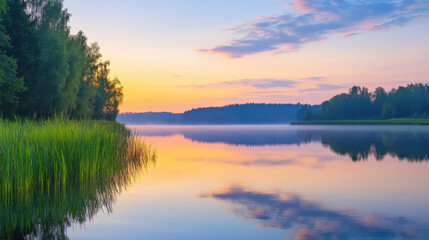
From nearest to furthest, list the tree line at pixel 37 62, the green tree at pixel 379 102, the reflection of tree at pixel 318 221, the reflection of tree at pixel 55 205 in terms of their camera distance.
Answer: the reflection of tree at pixel 55 205, the reflection of tree at pixel 318 221, the tree line at pixel 37 62, the green tree at pixel 379 102

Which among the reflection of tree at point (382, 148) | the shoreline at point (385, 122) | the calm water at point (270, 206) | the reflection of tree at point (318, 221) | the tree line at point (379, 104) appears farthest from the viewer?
the tree line at point (379, 104)

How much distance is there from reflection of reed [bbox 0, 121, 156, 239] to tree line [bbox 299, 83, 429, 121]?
16335cm

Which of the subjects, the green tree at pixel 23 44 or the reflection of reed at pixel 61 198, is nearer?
the reflection of reed at pixel 61 198

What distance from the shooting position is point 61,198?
10086mm

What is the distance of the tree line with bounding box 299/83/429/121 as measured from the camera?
16988 centimetres

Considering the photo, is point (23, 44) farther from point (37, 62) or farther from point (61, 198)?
point (61, 198)

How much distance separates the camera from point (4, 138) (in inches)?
422

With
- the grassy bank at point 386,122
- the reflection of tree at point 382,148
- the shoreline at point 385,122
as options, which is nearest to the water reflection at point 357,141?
the reflection of tree at point 382,148

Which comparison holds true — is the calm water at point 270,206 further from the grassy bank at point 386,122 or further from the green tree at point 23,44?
the grassy bank at point 386,122

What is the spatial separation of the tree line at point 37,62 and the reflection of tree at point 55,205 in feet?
61.5

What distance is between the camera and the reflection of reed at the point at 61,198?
26.1ft

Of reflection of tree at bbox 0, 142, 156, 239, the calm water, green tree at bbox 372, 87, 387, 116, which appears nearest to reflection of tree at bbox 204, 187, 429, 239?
the calm water

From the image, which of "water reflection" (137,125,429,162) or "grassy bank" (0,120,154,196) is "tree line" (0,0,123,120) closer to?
"grassy bank" (0,120,154,196)

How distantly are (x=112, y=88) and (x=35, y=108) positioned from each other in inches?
1748
